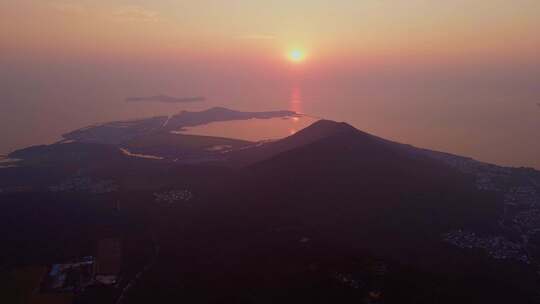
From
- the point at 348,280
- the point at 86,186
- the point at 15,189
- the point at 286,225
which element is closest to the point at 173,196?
the point at 86,186

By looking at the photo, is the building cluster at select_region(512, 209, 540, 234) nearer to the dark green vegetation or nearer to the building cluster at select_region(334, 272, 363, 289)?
the dark green vegetation

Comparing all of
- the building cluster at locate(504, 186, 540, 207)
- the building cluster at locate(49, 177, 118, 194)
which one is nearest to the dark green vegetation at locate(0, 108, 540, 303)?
the building cluster at locate(49, 177, 118, 194)

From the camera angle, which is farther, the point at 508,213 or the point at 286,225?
the point at 508,213

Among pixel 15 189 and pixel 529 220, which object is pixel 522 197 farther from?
pixel 15 189

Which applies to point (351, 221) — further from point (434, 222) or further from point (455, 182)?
point (455, 182)

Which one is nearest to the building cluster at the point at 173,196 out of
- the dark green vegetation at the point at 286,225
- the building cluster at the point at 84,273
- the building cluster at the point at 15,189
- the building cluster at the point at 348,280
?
the dark green vegetation at the point at 286,225

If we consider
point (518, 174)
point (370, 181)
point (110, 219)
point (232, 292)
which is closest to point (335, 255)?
point (232, 292)
